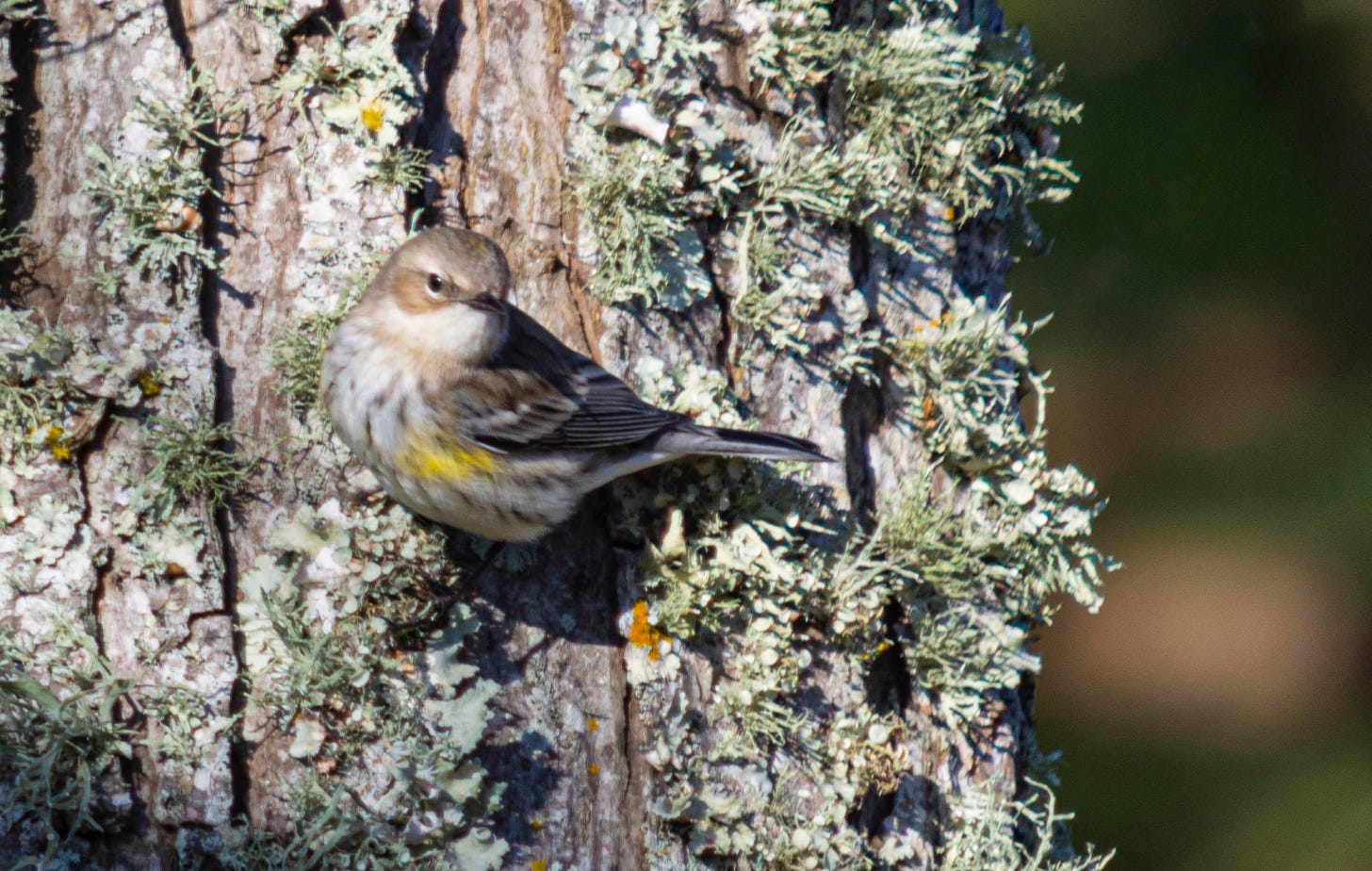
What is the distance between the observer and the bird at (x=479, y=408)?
10.3 feet

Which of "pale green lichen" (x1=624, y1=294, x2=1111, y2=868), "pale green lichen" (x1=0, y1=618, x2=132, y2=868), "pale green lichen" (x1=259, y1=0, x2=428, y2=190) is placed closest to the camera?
"pale green lichen" (x1=0, y1=618, x2=132, y2=868)

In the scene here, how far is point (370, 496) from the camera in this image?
3244mm

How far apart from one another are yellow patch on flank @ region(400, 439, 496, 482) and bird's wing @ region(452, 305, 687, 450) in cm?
9

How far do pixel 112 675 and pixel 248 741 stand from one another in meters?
0.35

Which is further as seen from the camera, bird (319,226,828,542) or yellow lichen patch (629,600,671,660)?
yellow lichen patch (629,600,671,660)

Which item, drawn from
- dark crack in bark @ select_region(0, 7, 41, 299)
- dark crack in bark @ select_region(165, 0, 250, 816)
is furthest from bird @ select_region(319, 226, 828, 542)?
dark crack in bark @ select_region(0, 7, 41, 299)

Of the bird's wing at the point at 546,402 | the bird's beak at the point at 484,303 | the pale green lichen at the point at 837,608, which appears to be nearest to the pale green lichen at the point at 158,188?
the bird's beak at the point at 484,303

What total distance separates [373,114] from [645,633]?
1524 millimetres

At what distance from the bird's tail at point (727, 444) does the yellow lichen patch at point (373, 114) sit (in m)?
1.10

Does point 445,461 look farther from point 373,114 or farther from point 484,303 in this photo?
point 373,114

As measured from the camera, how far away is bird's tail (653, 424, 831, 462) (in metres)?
3.25

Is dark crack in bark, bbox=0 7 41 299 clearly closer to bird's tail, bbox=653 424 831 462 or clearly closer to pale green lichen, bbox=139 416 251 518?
pale green lichen, bbox=139 416 251 518

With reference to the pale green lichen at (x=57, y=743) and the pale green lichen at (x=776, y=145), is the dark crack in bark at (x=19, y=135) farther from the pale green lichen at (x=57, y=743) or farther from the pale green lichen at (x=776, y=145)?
the pale green lichen at (x=776, y=145)

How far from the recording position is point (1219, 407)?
18.2 ft
